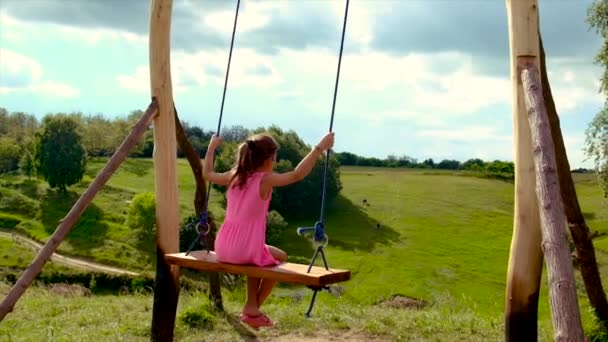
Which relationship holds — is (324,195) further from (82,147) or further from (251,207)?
(82,147)

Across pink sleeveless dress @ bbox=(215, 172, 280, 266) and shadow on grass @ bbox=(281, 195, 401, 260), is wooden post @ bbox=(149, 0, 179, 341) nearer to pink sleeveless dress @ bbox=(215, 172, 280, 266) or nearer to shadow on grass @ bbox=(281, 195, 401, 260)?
pink sleeveless dress @ bbox=(215, 172, 280, 266)

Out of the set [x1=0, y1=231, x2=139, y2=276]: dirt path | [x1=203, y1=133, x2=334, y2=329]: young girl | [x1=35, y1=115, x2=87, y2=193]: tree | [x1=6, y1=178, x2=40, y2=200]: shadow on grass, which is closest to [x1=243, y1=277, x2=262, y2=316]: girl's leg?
[x1=203, y1=133, x2=334, y2=329]: young girl

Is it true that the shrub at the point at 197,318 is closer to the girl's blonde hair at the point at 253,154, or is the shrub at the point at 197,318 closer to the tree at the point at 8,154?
the girl's blonde hair at the point at 253,154

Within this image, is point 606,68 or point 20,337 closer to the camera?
point 20,337

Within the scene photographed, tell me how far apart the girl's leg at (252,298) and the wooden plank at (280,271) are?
0.28 m

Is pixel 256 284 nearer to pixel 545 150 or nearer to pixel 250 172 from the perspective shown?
pixel 250 172

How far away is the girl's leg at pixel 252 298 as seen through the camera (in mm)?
6020

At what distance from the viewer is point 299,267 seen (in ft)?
19.1

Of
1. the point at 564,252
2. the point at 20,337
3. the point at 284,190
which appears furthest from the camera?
the point at 284,190

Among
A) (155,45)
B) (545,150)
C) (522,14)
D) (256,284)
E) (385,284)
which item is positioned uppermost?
(522,14)

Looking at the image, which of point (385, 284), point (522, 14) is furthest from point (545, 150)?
point (385, 284)

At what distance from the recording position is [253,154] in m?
5.91

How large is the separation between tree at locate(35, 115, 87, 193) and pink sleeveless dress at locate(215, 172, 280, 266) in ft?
147

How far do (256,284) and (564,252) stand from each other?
2399mm
